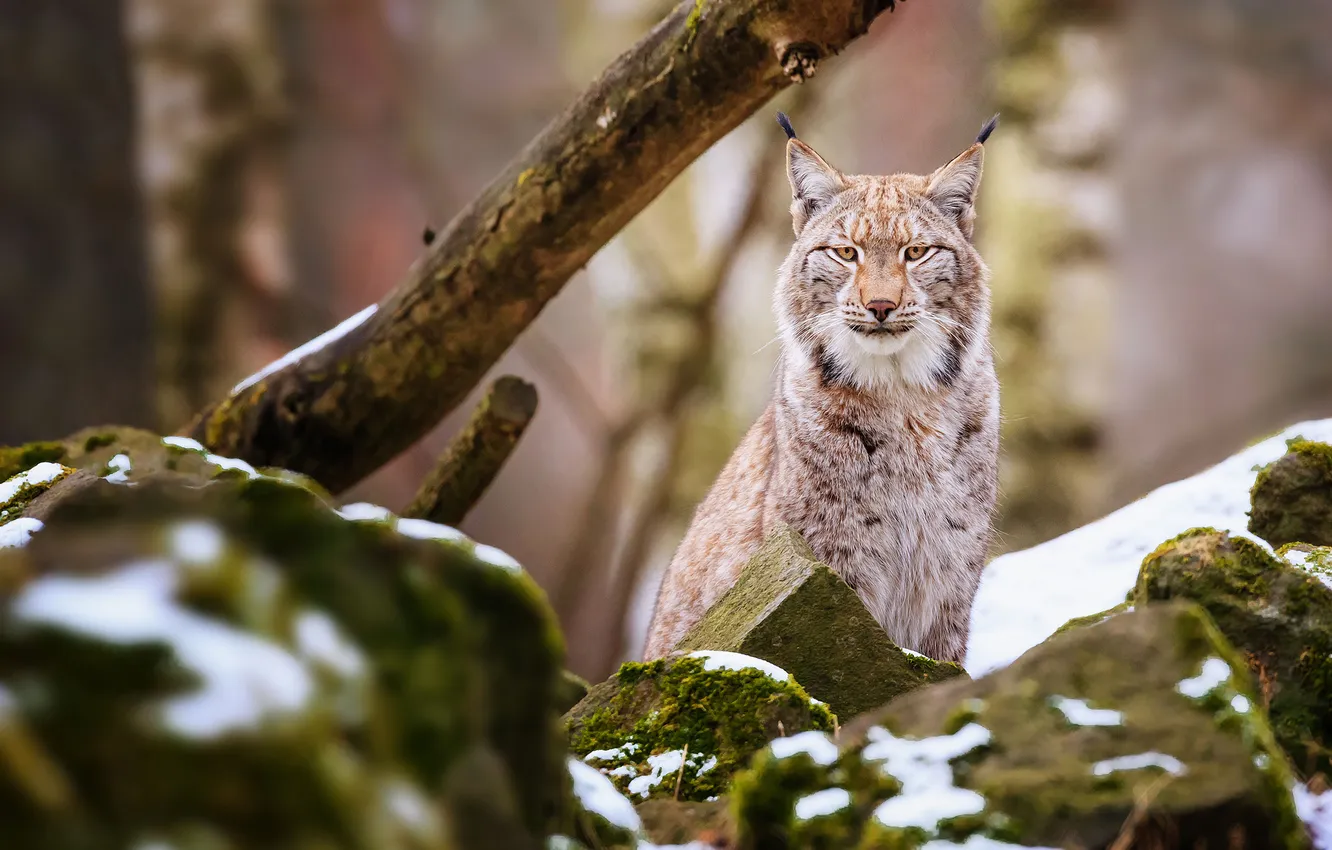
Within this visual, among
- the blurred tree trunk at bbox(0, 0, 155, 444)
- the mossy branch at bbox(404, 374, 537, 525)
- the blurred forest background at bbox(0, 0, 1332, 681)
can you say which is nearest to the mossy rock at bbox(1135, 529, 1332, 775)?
the mossy branch at bbox(404, 374, 537, 525)

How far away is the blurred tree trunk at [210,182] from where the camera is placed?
433 inches

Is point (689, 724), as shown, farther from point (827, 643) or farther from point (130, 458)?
point (130, 458)

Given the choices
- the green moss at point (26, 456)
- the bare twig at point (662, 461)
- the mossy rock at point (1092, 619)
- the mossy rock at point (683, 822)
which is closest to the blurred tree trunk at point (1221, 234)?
the bare twig at point (662, 461)

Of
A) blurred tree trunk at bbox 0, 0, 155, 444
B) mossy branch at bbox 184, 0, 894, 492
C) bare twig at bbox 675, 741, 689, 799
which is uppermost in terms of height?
blurred tree trunk at bbox 0, 0, 155, 444

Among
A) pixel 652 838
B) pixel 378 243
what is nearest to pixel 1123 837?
pixel 652 838

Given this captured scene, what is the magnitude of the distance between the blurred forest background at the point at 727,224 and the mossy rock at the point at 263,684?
8712 millimetres

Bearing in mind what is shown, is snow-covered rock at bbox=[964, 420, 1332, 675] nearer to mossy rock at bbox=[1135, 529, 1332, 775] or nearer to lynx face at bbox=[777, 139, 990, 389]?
lynx face at bbox=[777, 139, 990, 389]

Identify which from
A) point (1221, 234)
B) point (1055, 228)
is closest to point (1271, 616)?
point (1055, 228)

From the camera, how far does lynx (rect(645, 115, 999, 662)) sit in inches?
181

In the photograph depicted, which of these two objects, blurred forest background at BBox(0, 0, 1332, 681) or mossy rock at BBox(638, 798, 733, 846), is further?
blurred forest background at BBox(0, 0, 1332, 681)

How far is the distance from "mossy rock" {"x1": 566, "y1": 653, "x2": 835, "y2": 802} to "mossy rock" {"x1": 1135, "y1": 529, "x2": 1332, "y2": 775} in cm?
88

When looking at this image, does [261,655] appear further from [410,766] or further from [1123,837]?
[1123,837]

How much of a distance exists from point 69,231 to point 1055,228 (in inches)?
309

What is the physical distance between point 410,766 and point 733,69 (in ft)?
9.15
